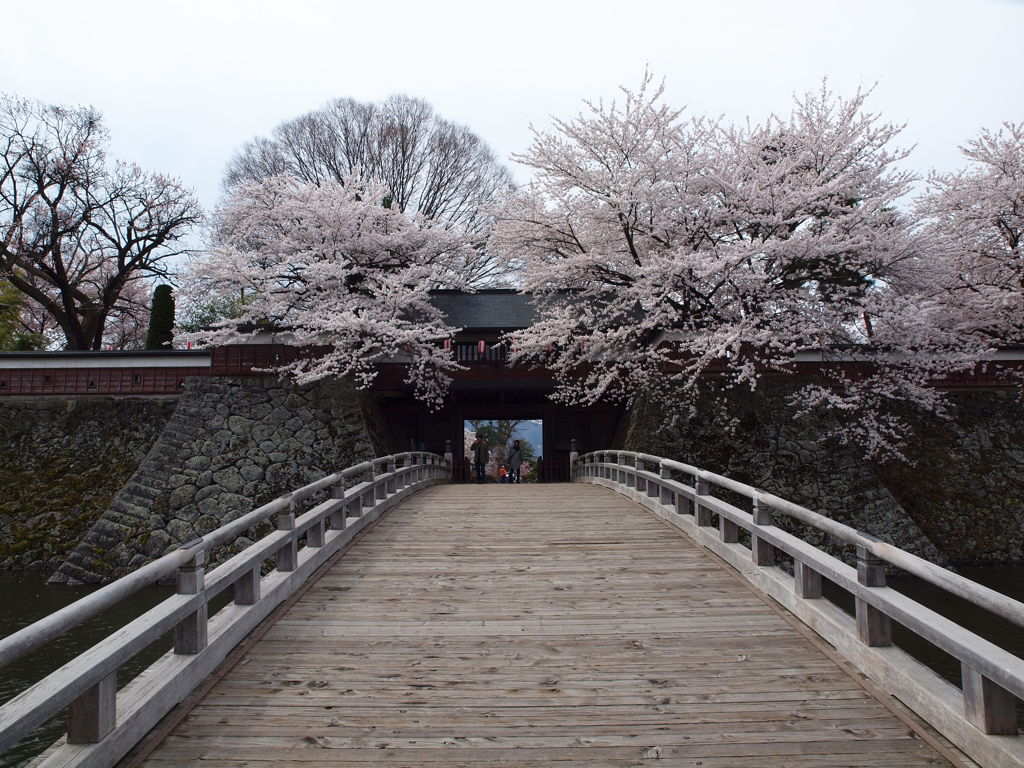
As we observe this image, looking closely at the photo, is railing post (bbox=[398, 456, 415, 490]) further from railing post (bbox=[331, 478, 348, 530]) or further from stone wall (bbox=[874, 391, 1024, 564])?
stone wall (bbox=[874, 391, 1024, 564])

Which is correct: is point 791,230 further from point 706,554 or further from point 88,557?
point 88,557

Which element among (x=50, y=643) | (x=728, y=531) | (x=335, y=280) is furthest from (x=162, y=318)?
(x=728, y=531)

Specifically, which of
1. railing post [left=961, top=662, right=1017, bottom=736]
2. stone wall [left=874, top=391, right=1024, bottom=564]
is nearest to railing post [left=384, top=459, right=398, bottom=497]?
railing post [left=961, top=662, right=1017, bottom=736]

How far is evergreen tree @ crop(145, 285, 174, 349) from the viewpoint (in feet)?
69.4

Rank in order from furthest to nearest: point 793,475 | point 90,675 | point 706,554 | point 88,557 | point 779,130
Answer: point 779,130 < point 793,475 < point 88,557 < point 706,554 < point 90,675

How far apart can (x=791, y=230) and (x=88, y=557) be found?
683 inches

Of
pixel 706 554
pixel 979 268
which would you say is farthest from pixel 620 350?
pixel 979 268

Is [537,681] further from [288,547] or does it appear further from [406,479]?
[406,479]

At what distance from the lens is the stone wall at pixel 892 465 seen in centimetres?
1466

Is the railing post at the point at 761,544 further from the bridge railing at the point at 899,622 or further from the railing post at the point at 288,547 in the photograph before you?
the railing post at the point at 288,547

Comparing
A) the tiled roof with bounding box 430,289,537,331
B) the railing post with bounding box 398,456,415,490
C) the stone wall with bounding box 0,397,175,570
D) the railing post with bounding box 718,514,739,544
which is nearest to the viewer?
the railing post with bounding box 718,514,739,544

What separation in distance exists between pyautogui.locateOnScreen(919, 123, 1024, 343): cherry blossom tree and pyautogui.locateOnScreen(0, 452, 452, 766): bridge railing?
1840 cm

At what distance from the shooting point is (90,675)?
2.81 m

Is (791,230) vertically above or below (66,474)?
above
